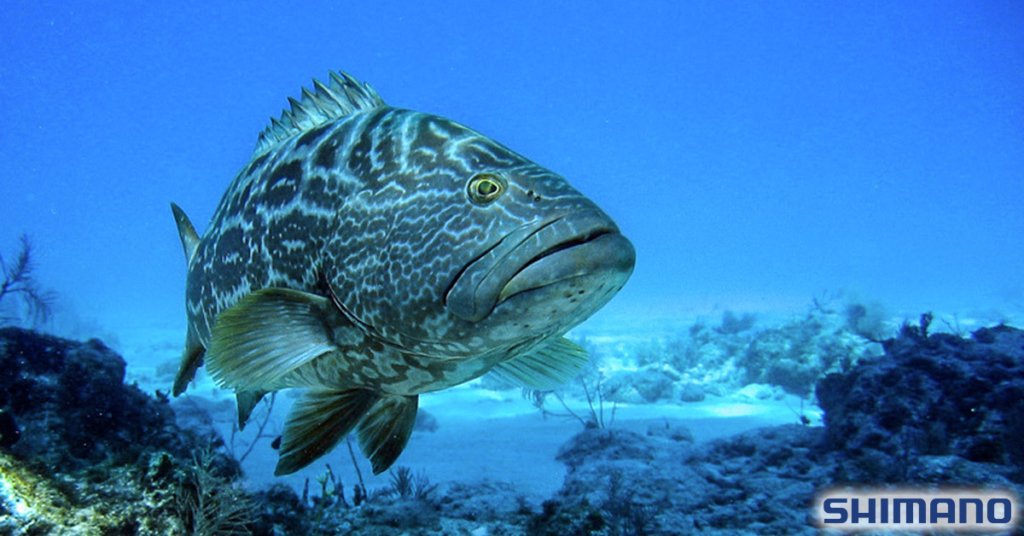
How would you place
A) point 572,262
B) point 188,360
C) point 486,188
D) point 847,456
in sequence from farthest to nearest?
point 847,456, point 188,360, point 486,188, point 572,262

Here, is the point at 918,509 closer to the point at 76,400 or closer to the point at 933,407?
the point at 933,407

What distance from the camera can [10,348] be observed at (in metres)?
6.13

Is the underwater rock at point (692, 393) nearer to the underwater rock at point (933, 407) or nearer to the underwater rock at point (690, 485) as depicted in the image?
the underwater rock at point (690, 485)

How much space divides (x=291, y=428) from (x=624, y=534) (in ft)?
9.35

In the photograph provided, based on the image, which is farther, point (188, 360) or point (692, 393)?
point (692, 393)

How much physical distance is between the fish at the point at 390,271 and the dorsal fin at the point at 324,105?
0.02 m

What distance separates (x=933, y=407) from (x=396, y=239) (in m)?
6.15

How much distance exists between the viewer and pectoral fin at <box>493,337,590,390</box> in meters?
3.48

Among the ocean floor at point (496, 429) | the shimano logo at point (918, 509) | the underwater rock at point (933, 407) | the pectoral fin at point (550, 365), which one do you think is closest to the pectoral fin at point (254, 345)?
the pectoral fin at point (550, 365)

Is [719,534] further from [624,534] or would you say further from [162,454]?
[162,454]

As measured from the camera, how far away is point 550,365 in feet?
11.5

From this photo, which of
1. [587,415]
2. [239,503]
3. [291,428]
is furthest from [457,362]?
[587,415]

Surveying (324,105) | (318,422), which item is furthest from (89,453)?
(324,105)

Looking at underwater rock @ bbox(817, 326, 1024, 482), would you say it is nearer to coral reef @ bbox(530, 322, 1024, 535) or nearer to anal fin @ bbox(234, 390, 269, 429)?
coral reef @ bbox(530, 322, 1024, 535)
